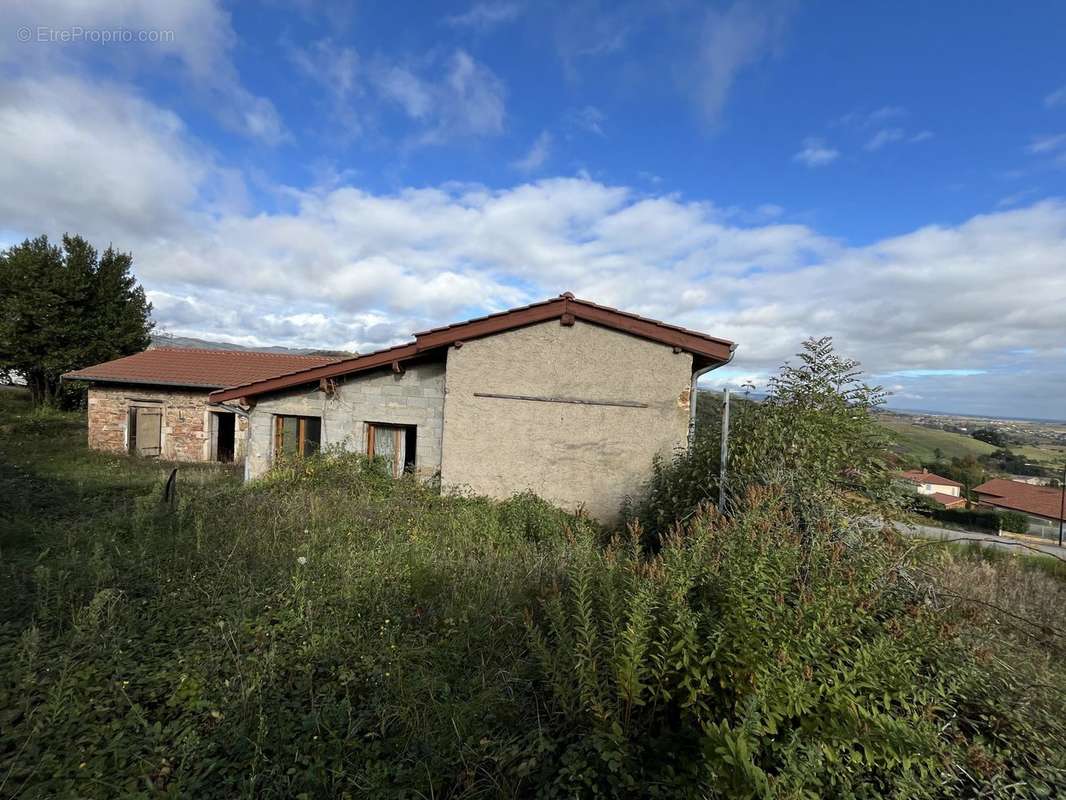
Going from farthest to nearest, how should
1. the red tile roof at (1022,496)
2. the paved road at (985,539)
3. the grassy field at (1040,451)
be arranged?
1. the red tile roof at (1022,496)
2. the grassy field at (1040,451)
3. the paved road at (985,539)

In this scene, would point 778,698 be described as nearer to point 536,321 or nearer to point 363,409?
point 536,321

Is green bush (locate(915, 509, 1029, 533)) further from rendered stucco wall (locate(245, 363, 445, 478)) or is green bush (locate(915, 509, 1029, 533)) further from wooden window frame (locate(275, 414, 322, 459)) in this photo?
wooden window frame (locate(275, 414, 322, 459))

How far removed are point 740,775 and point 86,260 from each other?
28782 mm

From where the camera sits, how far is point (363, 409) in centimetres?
888

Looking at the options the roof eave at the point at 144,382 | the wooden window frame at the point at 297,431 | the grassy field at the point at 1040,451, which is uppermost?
the roof eave at the point at 144,382

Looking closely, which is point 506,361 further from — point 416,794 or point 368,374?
point 416,794

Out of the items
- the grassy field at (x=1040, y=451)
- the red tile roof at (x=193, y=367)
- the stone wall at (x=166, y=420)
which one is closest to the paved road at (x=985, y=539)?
the grassy field at (x=1040, y=451)

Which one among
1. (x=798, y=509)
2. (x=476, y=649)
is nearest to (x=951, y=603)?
(x=798, y=509)

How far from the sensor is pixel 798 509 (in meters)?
4.46

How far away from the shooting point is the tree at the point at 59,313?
62.4 feet

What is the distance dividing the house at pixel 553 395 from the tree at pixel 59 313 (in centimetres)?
1785

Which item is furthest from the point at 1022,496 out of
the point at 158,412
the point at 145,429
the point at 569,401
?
the point at 145,429

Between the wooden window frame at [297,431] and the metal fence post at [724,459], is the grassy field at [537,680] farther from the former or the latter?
the wooden window frame at [297,431]

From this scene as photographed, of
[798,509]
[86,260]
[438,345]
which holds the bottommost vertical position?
[798,509]
